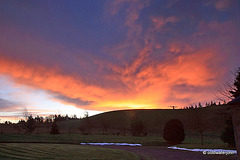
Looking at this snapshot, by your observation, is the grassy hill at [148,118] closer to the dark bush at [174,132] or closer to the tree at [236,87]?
the dark bush at [174,132]

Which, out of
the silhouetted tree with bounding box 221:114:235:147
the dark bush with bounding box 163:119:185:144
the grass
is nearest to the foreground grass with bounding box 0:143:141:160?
the silhouetted tree with bounding box 221:114:235:147

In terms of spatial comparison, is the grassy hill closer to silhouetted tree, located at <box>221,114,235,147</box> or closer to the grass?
the grass

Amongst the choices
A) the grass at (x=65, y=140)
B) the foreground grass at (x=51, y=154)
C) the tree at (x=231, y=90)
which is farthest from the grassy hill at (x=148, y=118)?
the foreground grass at (x=51, y=154)

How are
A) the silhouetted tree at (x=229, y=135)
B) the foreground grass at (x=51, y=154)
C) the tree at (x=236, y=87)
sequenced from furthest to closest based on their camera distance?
the tree at (x=236, y=87) → the silhouetted tree at (x=229, y=135) → the foreground grass at (x=51, y=154)

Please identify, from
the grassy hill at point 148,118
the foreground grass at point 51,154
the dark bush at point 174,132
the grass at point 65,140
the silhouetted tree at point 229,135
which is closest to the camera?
the foreground grass at point 51,154

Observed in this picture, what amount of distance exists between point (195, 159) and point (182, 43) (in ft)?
47.3

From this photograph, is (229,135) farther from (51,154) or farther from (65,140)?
(65,140)

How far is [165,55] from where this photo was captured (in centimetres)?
2594

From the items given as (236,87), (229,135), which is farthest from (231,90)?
(229,135)

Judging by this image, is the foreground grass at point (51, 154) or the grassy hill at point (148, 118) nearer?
the foreground grass at point (51, 154)

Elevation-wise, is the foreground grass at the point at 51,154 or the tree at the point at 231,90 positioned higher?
the tree at the point at 231,90

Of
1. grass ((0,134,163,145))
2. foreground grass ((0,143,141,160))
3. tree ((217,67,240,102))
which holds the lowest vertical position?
grass ((0,134,163,145))

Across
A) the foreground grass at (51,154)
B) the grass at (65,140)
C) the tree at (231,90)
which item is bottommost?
the grass at (65,140)

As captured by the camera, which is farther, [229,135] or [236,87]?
[236,87]
